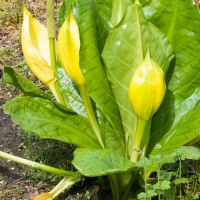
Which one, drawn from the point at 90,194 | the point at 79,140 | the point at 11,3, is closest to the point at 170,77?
the point at 79,140

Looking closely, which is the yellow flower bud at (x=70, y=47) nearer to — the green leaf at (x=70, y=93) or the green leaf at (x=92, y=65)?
the green leaf at (x=92, y=65)

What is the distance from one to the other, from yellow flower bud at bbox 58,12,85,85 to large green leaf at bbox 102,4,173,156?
100mm

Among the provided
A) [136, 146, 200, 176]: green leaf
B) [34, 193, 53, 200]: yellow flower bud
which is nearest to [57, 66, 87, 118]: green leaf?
[34, 193, 53, 200]: yellow flower bud

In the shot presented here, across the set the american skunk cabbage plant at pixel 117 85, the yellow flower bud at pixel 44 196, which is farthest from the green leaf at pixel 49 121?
the yellow flower bud at pixel 44 196

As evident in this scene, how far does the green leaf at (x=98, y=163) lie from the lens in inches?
61.2

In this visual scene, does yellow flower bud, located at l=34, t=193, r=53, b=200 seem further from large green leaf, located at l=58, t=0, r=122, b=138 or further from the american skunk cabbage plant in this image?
large green leaf, located at l=58, t=0, r=122, b=138

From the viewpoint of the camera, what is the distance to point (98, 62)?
6.02 feet

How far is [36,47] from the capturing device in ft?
6.74

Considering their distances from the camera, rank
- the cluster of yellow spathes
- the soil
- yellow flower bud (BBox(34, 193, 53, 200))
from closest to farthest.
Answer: the cluster of yellow spathes → yellow flower bud (BBox(34, 193, 53, 200)) → the soil

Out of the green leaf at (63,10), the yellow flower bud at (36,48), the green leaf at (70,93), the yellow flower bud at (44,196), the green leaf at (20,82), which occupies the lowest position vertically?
the yellow flower bud at (44,196)

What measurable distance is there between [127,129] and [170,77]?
0.86ft

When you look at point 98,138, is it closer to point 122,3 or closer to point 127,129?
point 127,129

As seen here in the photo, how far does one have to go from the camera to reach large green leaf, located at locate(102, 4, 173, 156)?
66.3 inches

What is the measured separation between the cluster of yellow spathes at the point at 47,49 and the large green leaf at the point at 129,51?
0.11 m
